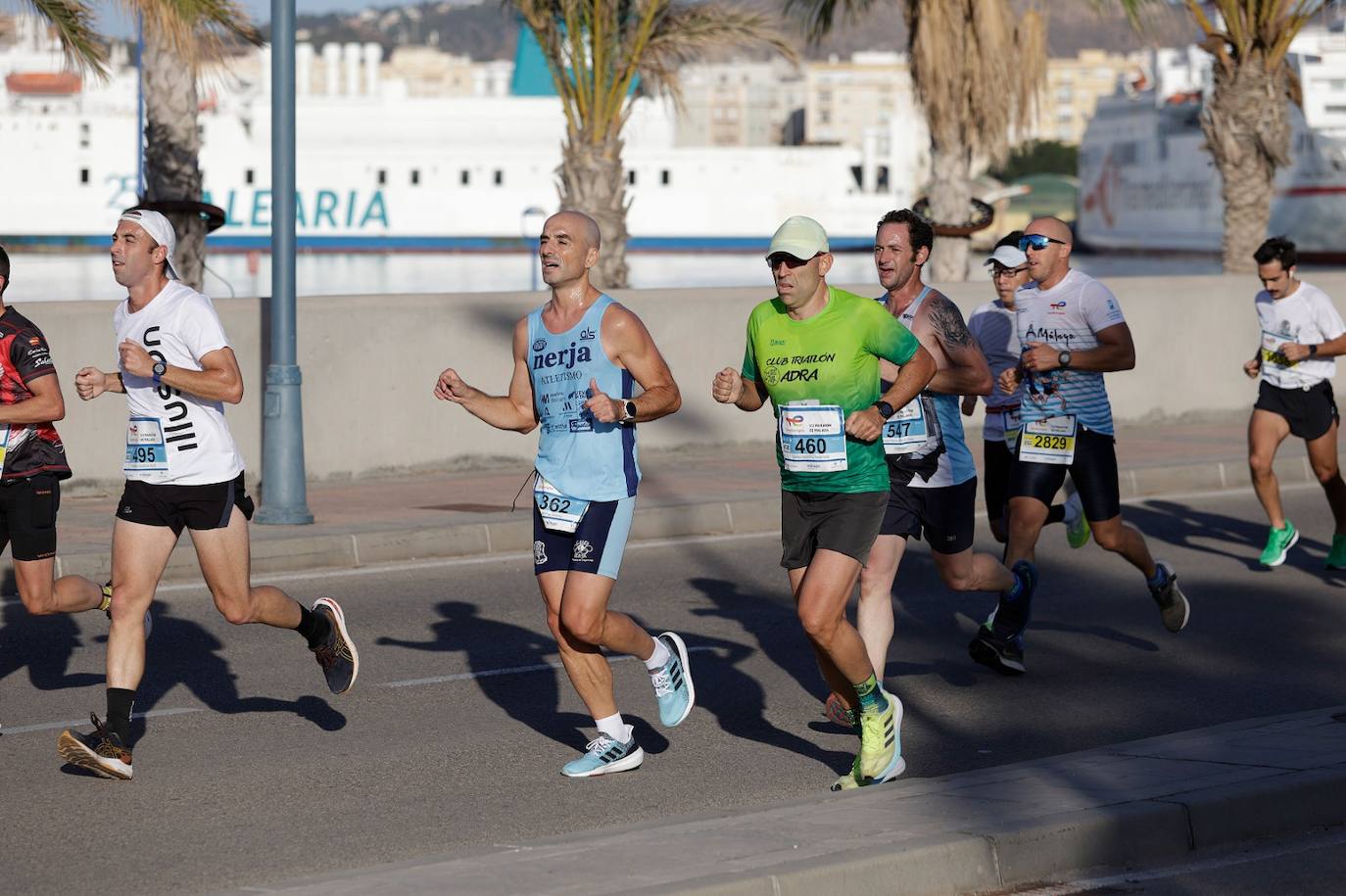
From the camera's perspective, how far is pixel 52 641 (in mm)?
8820

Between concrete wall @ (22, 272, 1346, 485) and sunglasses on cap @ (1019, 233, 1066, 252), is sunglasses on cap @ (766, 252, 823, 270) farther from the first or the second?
concrete wall @ (22, 272, 1346, 485)

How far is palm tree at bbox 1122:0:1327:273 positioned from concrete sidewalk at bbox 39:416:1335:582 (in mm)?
5559

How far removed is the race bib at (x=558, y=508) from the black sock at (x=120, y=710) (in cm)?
151


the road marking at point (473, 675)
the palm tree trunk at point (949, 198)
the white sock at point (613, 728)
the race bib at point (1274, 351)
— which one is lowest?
the road marking at point (473, 675)

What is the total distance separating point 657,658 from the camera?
21.4 ft

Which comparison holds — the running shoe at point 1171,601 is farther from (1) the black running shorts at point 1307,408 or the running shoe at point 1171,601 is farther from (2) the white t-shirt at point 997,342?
(1) the black running shorts at point 1307,408

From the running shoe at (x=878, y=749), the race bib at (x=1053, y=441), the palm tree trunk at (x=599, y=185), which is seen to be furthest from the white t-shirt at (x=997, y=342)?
the palm tree trunk at (x=599, y=185)

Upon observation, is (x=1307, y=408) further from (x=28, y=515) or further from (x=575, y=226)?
(x=28, y=515)

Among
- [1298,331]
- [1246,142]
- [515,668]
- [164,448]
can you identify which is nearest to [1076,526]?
[1298,331]

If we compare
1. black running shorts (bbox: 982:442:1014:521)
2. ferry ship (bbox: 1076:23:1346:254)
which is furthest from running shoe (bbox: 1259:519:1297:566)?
ferry ship (bbox: 1076:23:1346:254)

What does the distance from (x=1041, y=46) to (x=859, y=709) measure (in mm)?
15963

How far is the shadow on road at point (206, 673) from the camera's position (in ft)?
24.4

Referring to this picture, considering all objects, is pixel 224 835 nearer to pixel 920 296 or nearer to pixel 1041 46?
pixel 920 296

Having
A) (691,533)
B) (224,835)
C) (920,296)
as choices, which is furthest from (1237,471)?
(224,835)
